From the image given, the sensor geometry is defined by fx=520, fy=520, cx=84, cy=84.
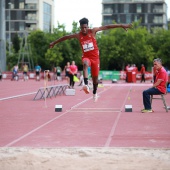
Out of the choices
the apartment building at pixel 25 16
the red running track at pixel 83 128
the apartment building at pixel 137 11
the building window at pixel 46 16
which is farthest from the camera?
the apartment building at pixel 137 11

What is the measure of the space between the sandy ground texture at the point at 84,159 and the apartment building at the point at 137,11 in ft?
359

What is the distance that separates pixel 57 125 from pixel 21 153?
439cm

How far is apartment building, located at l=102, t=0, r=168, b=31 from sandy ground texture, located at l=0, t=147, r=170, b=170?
10949cm

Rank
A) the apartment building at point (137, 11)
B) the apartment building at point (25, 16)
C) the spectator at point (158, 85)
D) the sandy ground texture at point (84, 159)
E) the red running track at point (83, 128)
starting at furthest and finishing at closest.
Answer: the apartment building at point (137, 11) < the apartment building at point (25, 16) < the spectator at point (158, 85) < the red running track at point (83, 128) < the sandy ground texture at point (84, 159)

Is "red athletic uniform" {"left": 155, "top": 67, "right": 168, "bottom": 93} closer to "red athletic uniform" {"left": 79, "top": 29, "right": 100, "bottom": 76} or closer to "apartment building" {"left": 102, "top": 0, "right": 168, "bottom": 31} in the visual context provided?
"red athletic uniform" {"left": 79, "top": 29, "right": 100, "bottom": 76}

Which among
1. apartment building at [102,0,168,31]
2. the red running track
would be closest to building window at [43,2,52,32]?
apartment building at [102,0,168,31]

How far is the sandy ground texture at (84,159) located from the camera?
735cm

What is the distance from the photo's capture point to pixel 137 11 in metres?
117

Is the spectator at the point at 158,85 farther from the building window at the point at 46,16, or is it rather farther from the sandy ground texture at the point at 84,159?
the building window at the point at 46,16

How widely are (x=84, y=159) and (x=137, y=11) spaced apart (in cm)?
11101

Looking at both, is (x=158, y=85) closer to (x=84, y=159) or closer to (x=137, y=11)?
(x=84, y=159)

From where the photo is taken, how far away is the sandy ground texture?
7.35m

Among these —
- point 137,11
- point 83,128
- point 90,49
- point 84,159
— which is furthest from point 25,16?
point 84,159

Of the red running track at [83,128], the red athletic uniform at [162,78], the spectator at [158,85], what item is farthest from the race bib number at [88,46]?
the red athletic uniform at [162,78]
